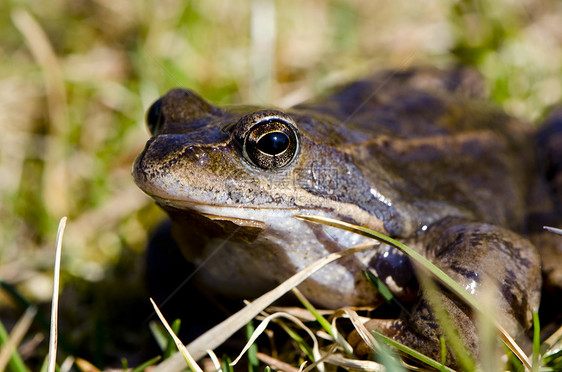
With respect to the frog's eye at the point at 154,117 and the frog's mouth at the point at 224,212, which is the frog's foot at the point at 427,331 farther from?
the frog's eye at the point at 154,117

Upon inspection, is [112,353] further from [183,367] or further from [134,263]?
[183,367]

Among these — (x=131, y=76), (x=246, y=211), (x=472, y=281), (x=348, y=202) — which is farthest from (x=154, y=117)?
(x=131, y=76)

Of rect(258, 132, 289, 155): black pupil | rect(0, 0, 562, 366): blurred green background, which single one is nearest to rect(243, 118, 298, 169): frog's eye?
rect(258, 132, 289, 155): black pupil

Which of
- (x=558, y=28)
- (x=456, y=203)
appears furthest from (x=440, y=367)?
(x=558, y=28)

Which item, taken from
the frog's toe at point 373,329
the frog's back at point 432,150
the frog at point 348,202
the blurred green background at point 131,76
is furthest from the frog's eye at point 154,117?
the frog's toe at point 373,329

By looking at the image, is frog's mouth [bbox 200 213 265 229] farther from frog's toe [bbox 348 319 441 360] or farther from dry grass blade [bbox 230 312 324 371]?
frog's toe [bbox 348 319 441 360]

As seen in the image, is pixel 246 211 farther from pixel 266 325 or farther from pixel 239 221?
pixel 266 325
